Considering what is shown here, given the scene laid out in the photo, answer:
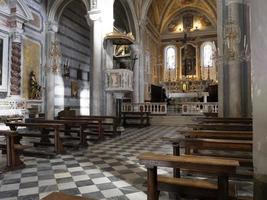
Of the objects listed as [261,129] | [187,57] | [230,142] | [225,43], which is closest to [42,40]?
[225,43]

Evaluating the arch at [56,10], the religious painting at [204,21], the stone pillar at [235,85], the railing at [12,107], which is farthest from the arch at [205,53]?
the railing at [12,107]

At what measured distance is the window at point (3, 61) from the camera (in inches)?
448

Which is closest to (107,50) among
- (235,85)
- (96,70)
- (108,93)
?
(96,70)

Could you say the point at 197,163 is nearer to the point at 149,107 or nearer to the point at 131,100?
the point at 149,107

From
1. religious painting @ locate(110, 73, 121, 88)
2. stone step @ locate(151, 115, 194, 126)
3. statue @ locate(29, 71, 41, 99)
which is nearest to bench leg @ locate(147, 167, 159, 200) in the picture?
religious painting @ locate(110, 73, 121, 88)

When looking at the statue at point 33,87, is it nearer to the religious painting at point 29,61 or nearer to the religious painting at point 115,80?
the religious painting at point 29,61

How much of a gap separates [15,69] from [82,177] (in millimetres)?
9548

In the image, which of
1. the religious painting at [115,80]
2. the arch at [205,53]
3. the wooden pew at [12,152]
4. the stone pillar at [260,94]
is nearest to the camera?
the stone pillar at [260,94]

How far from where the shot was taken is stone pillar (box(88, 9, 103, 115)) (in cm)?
1124

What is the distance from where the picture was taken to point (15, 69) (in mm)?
12078

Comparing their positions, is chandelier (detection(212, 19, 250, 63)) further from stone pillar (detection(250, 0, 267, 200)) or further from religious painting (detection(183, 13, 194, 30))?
religious painting (detection(183, 13, 194, 30))

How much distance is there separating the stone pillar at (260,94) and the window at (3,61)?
38.0 ft

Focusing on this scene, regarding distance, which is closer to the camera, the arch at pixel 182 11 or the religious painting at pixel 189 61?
the arch at pixel 182 11

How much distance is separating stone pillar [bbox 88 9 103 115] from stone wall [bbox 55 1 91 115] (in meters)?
4.74
